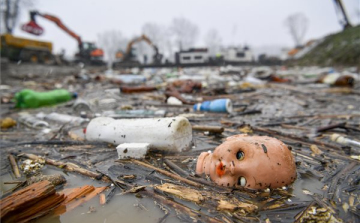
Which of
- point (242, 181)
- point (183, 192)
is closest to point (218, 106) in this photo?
point (242, 181)

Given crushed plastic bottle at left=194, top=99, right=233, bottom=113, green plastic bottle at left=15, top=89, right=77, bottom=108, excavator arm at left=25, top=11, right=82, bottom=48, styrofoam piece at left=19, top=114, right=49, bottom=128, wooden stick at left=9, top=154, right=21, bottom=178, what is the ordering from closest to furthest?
wooden stick at left=9, top=154, right=21, bottom=178
styrofoam piece at left=19, top=114, right=49, bottom=128
crushed plastic bottle at left=194, top=99, right=233, bottom=113
green plastic bottle at left=15, top=89, right=77, bottom=108
excavator arm at left=25, top=11, right=82, bottom=48

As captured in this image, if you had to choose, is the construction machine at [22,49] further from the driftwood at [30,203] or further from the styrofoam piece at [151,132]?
the driftwood at [30,203]

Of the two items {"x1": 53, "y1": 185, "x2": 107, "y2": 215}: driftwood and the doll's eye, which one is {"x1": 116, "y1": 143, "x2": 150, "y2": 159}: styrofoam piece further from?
the doll's eye

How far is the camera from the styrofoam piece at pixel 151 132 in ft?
9.66

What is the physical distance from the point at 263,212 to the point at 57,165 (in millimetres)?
2288

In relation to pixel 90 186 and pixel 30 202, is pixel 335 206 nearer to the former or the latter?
pixel 90 186

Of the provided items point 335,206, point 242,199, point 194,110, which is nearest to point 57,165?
point 242,199

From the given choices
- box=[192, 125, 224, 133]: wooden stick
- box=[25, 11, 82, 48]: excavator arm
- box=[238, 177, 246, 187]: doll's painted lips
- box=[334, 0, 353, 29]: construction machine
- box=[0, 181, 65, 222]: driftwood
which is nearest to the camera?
box=[0, 181, 65, 222]: driftwood

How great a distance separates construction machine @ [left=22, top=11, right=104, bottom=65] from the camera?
21.3 meters

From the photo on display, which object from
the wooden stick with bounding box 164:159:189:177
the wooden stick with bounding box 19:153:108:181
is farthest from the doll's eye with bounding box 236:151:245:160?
the wooden stick with bounding box 19:153:108:181

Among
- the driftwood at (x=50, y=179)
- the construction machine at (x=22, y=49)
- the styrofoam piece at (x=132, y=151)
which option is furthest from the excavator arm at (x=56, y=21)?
the driftwood at (x=50, y=179)

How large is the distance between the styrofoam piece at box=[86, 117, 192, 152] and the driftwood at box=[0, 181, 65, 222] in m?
1.28

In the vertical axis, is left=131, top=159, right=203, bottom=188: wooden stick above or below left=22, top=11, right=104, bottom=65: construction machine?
below

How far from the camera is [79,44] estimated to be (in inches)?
1048
